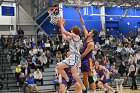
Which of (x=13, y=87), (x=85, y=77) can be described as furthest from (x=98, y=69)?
(x=13, y=87)

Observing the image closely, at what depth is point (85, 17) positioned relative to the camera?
35.5 metres

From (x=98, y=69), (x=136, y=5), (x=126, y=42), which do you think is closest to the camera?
(x=98, y=69)

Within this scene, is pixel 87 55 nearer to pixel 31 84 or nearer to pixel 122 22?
pixel 31 84

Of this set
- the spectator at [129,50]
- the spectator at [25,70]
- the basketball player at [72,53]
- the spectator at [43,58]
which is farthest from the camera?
the spectator at [129,50]

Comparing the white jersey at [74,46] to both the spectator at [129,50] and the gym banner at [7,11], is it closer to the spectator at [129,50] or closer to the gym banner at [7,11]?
the spectator at [129,50]

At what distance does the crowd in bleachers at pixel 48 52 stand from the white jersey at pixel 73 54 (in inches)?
423

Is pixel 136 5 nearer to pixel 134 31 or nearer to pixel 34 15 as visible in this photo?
pixel 134 31

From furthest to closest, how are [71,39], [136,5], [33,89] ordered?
[136,5] < [33,89] < [71,39]

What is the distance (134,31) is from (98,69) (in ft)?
76.4

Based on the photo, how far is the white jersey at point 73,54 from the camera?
1053cm

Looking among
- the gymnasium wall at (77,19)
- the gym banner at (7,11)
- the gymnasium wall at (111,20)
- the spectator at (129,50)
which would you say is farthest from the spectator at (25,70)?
the gymnasium wall at (77,19)

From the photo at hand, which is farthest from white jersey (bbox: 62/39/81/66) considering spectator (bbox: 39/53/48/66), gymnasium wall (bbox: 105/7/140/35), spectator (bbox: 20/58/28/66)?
gymnasium wall (bbox: 105/7/140/35)

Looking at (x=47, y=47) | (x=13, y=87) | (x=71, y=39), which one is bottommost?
(x=13, y=87)

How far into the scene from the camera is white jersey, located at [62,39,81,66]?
10531mm
